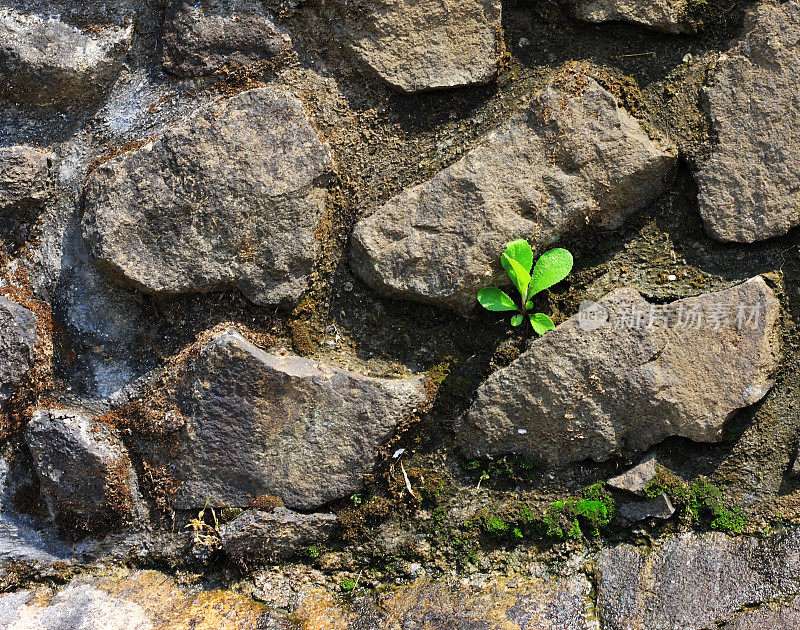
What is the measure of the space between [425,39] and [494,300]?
1018 mm

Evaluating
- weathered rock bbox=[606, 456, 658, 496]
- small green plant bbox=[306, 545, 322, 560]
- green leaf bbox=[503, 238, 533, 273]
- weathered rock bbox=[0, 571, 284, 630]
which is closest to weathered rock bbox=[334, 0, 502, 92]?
green leaf bbox=[503, 238, 533, 273]

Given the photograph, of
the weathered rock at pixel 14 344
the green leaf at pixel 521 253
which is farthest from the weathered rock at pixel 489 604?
the weathered rock at pixel 14 344

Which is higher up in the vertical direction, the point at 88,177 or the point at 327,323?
the point at 88,177

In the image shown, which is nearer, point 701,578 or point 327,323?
point 701,578

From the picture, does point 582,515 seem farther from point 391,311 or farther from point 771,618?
point 391,311

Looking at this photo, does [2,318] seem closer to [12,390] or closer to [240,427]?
[12,390]

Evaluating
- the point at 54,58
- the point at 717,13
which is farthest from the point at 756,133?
the point at 54,58

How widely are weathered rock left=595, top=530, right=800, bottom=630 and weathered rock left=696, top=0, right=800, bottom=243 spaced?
3.74 ft

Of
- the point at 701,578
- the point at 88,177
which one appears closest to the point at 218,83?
the point at 88,177

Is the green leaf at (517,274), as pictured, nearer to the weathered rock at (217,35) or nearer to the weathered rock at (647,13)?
the weathered rock at (647,13)

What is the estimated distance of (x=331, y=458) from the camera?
2635 millimetres

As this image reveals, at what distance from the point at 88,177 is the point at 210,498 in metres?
1.34

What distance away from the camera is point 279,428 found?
8.61ft

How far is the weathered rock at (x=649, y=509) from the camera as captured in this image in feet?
8.43
